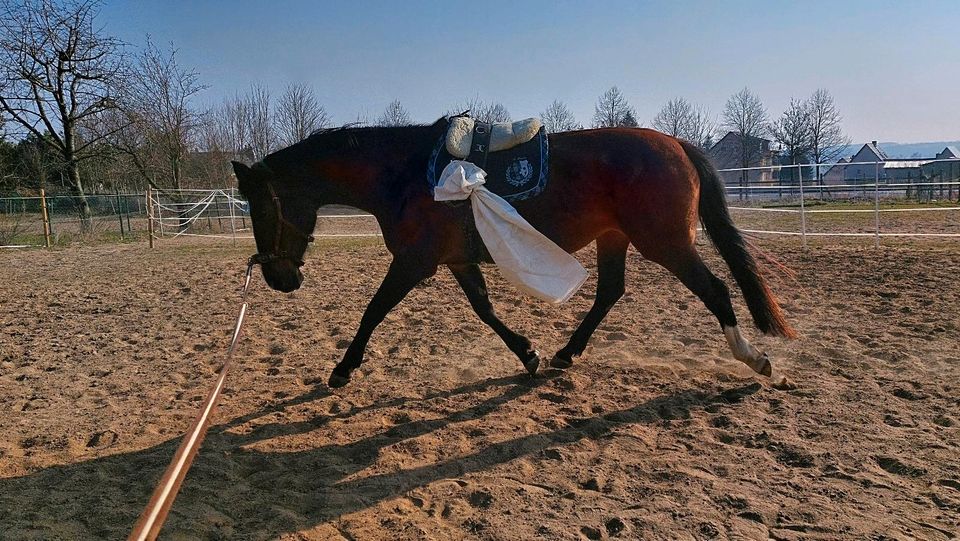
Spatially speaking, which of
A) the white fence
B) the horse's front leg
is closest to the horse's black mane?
the horse's front leg

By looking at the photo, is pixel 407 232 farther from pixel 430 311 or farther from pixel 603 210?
pixel 430 311

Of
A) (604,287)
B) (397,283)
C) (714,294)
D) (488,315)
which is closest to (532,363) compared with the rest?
(488,315)

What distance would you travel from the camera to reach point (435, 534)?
2633mm

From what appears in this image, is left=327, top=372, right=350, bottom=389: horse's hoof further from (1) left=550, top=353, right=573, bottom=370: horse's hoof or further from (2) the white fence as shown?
(2) the white fence

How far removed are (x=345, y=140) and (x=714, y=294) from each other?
288 centimetres

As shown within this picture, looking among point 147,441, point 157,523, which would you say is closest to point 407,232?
point 147,441

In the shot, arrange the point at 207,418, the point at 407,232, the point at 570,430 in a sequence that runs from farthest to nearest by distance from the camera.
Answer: the point at 407,232, the point at 570,430, the point at 207,418

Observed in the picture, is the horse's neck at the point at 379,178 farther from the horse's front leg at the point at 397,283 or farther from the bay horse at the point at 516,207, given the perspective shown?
the horse's front leg at the point at 397,283

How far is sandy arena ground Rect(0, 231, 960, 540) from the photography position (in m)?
2.74

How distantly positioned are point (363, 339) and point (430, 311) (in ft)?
9.57

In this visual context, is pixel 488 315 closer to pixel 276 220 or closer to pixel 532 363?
pixel 532 363

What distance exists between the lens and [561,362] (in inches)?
195

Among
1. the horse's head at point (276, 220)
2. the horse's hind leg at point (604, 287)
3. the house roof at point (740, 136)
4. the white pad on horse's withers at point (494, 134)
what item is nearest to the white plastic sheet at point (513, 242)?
the white pad on horse's withers at point (494, 134)

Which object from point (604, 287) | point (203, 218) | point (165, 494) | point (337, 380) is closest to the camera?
point (165, 494)
